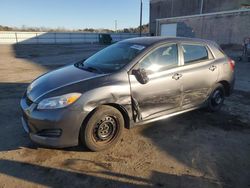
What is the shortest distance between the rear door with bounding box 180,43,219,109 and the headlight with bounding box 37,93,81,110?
202cm

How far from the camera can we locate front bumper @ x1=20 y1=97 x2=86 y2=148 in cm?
307

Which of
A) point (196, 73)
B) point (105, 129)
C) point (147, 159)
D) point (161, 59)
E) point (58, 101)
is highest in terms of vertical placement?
point (161, 59)

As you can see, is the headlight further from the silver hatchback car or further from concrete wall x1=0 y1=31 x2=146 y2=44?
concrete wall x1=0 y1=31 x2=146 y2=44

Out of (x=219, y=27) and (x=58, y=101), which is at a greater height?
(x=219, y=27)

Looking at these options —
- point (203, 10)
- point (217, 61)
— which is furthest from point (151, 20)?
point (217, 61)

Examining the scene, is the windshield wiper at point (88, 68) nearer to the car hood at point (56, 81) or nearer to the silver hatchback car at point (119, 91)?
the silver hatchback car at point (119, 91)

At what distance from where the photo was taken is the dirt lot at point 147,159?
2812 millimetres

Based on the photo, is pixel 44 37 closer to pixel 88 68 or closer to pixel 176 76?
pixel 88 68

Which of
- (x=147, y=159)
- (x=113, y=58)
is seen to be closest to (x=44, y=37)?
(x=113, y=58)

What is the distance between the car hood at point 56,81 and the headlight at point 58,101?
0.61 ft

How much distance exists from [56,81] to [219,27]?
894 inches

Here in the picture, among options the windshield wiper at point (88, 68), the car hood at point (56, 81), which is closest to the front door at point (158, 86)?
the windshield wiper at point (88, 68)

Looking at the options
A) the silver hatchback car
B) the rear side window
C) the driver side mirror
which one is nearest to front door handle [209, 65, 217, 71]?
the silver hatchback car

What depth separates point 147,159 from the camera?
329 centimetres
